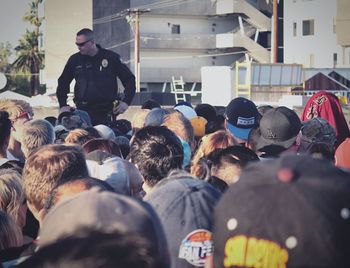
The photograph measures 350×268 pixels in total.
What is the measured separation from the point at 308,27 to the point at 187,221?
63190mm

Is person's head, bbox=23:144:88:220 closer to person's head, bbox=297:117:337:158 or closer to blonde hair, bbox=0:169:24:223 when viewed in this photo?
blonde hair, bbox=0:169:24:223

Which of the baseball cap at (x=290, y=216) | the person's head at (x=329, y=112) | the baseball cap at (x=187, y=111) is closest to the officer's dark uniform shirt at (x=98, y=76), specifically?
the baseball cap at (x=187, y=111)

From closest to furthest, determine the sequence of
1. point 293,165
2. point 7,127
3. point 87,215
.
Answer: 1. point 87,215
2. point 293,165
3. point 7,127

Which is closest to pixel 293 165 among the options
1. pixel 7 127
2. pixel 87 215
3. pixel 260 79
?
pixel 87 215

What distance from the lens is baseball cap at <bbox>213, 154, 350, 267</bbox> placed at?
197cm

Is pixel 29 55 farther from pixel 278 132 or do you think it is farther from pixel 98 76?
pixel 278 132

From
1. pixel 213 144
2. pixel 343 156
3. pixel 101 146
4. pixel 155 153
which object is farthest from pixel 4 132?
pixel 343 156

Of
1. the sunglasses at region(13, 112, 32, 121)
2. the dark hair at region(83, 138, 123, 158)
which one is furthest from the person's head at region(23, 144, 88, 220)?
the sunglasses at region(13, 112, 32, 121)

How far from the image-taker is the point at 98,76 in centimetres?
956

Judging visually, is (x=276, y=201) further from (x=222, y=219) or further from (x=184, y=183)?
(x=184, y=183)

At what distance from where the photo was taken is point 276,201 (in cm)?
201

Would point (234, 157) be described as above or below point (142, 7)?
below

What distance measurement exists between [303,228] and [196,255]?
871mm

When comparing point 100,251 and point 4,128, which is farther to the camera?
point 4,128
